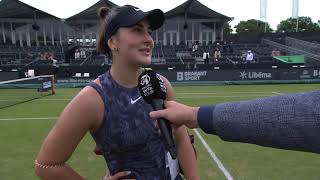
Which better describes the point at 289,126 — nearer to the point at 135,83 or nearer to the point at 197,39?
the point at 135,83

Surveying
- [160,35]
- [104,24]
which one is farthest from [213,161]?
[160,35]

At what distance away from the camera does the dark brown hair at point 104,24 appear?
289 centimetres

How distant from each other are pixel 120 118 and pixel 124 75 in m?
0.30

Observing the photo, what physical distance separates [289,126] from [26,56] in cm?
4536

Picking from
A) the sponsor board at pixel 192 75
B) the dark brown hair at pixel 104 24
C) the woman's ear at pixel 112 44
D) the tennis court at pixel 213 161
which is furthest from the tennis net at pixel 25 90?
the woman's ear at pixel 112 44

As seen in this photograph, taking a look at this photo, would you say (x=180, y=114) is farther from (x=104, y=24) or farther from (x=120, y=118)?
(x=104, y=24)

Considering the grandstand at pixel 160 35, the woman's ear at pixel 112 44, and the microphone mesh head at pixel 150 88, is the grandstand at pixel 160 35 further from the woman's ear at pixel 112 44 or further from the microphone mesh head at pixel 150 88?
the microphone mesh head at pixel 150 88

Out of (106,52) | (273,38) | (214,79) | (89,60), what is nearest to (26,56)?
(89,60)

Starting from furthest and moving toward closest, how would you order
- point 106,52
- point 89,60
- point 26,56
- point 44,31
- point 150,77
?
point 44,31, point 26,56, point 89,60, point 106,52, point 150,77

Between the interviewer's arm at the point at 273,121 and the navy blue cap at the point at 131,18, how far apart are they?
1.39 metres

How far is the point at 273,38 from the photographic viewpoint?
53.3 m

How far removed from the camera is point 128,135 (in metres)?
2.79

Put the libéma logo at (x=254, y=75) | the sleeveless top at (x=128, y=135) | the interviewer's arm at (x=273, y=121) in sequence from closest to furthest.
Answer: the interviewer's arm at (x=273, y=121)
the sleeveless top at (x=128, y=135)
the libéma logo at (x=254, y=75)

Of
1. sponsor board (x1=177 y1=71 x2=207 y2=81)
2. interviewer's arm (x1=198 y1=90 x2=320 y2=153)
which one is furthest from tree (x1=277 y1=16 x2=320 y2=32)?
interviewer's arm (x1=198 y1=90 x2=320 y2=153)
